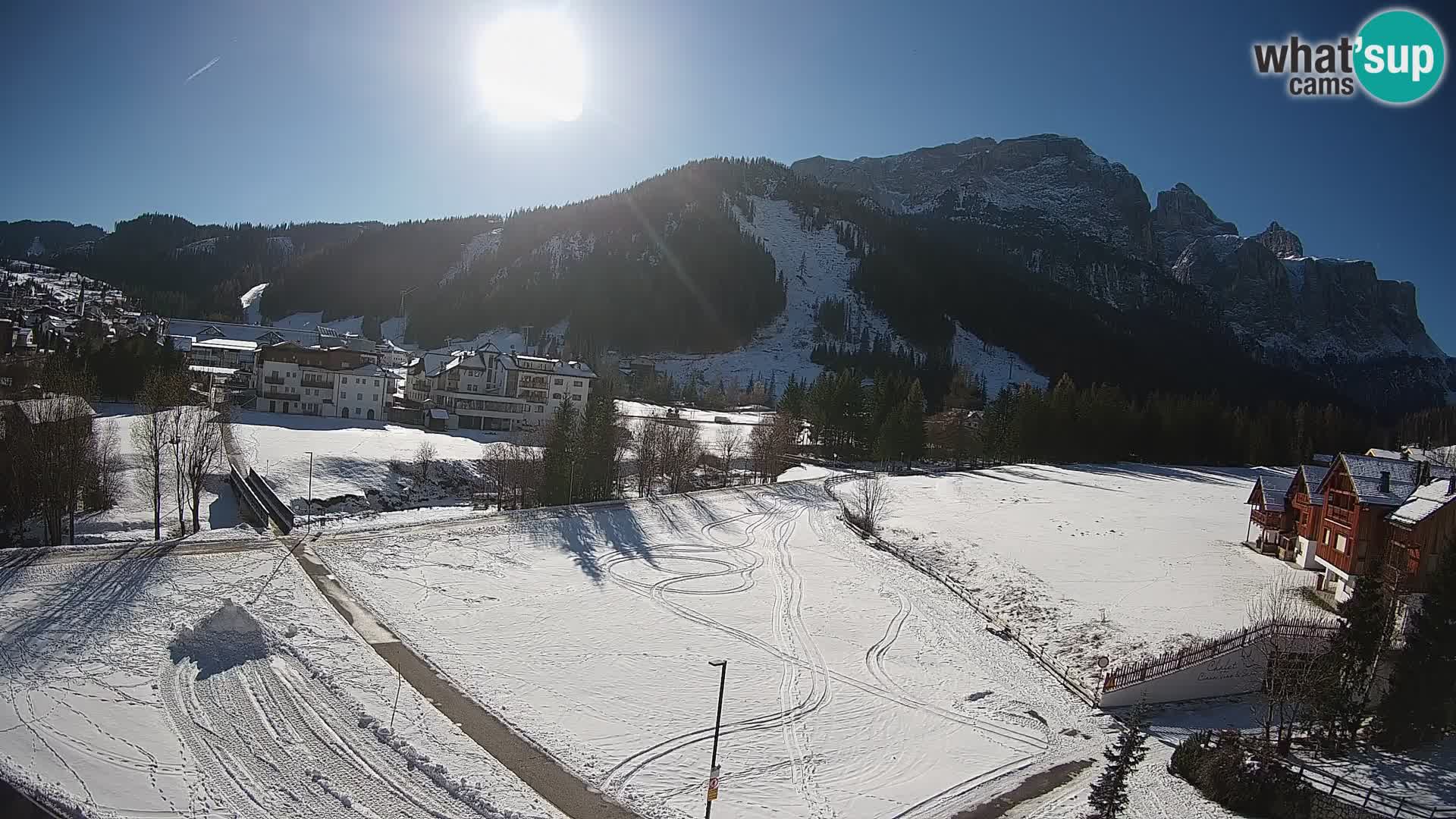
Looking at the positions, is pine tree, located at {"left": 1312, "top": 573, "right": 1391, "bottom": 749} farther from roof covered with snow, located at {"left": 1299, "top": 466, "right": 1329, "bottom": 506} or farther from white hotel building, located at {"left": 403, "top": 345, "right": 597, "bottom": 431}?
white hotel building, located at {"left": 403, "top": 345, "right": 597, "bottom": 431}

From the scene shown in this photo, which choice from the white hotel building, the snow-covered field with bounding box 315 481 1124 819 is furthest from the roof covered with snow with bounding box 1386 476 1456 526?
the white hotel building

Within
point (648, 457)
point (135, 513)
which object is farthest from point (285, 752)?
point (648, 457)

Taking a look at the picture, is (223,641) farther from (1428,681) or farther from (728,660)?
(1428,681)

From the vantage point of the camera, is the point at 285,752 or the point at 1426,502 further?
the point at 1426,502

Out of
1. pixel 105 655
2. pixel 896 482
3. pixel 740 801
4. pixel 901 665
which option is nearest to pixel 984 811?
pixel 740 801

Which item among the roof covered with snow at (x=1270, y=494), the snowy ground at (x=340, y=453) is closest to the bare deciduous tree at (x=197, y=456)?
the snowy ground at (x=340, y=453)

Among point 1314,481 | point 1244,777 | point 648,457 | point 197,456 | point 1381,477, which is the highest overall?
point 1381,477

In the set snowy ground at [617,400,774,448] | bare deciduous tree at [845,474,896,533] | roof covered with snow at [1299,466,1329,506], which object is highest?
roof covered with snow at [1299,466,1329,506]
